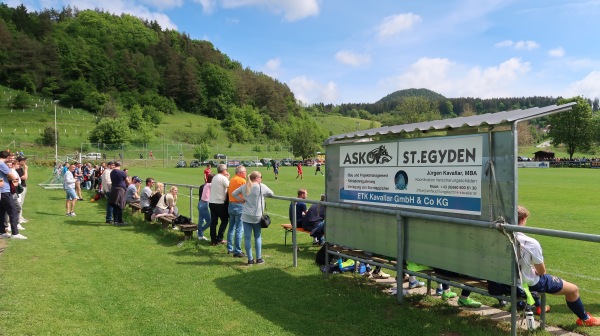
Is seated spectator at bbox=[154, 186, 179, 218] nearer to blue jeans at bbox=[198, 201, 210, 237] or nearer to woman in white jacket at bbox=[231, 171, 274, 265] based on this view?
blue jeans at bbox=[198, 201, 210, 237]

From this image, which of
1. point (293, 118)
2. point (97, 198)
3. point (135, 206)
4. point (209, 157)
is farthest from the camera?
point (293, 118)

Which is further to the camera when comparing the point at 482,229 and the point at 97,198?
the point at 97,198

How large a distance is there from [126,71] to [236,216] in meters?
153

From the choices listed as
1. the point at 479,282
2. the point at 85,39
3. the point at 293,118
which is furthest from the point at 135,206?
the point at 85,39

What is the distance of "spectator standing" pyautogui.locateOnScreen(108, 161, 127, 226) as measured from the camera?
41.2ft

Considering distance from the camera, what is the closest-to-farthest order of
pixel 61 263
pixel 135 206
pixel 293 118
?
1. pixel 61 263
2. pixel 135 206
3. pixel 293 118

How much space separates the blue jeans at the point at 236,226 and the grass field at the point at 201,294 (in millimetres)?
232

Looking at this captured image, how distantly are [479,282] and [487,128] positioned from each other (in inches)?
67.8

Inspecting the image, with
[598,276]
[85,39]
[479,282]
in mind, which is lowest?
[598,276]

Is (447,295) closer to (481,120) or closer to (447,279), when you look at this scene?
(447,279)

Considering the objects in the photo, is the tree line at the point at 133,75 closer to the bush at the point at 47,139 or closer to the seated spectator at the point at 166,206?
the bush at the point at 47,139

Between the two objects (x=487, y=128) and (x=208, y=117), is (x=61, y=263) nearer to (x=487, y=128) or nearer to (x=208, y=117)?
(x=487, y=128)

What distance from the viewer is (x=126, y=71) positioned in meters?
146

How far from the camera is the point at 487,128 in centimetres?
Result: 468
